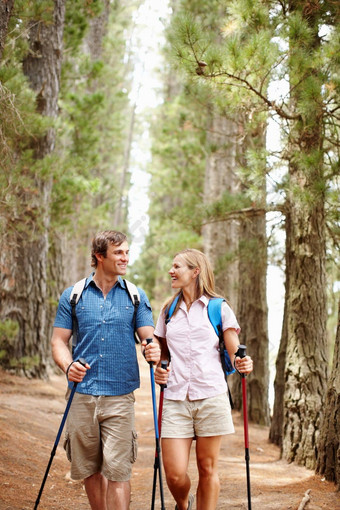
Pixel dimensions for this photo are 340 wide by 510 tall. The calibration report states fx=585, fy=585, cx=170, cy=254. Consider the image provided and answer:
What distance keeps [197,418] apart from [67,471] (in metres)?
3.15

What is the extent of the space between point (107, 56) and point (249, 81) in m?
17.3

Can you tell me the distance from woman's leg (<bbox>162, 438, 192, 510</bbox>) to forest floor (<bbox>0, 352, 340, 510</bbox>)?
4.22 feet

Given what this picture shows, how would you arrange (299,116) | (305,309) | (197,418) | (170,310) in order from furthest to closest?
(305,309) < (299,116) < (170,310) < (197,418)

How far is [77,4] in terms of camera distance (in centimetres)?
1040

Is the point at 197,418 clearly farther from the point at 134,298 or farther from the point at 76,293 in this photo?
the point at 76,293

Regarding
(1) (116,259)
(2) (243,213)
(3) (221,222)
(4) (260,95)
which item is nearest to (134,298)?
(1) (116,259)

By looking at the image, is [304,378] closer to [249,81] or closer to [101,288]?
[249,81]

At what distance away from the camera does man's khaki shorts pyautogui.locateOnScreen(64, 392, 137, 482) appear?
141 inches

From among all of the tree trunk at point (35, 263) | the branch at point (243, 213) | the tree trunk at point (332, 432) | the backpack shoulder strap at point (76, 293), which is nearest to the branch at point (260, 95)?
the branch at point (243, 213)

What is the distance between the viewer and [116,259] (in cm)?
379

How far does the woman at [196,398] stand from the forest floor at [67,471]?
1.25 meters

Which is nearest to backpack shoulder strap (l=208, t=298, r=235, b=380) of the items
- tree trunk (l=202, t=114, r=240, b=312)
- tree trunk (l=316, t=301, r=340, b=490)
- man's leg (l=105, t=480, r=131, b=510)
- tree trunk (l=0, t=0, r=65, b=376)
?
man's leg (l=105, t=480, r=131, b=510)

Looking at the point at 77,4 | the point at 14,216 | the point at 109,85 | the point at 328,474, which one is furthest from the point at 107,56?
the point at 328,474

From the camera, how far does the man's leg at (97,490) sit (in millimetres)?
3664
